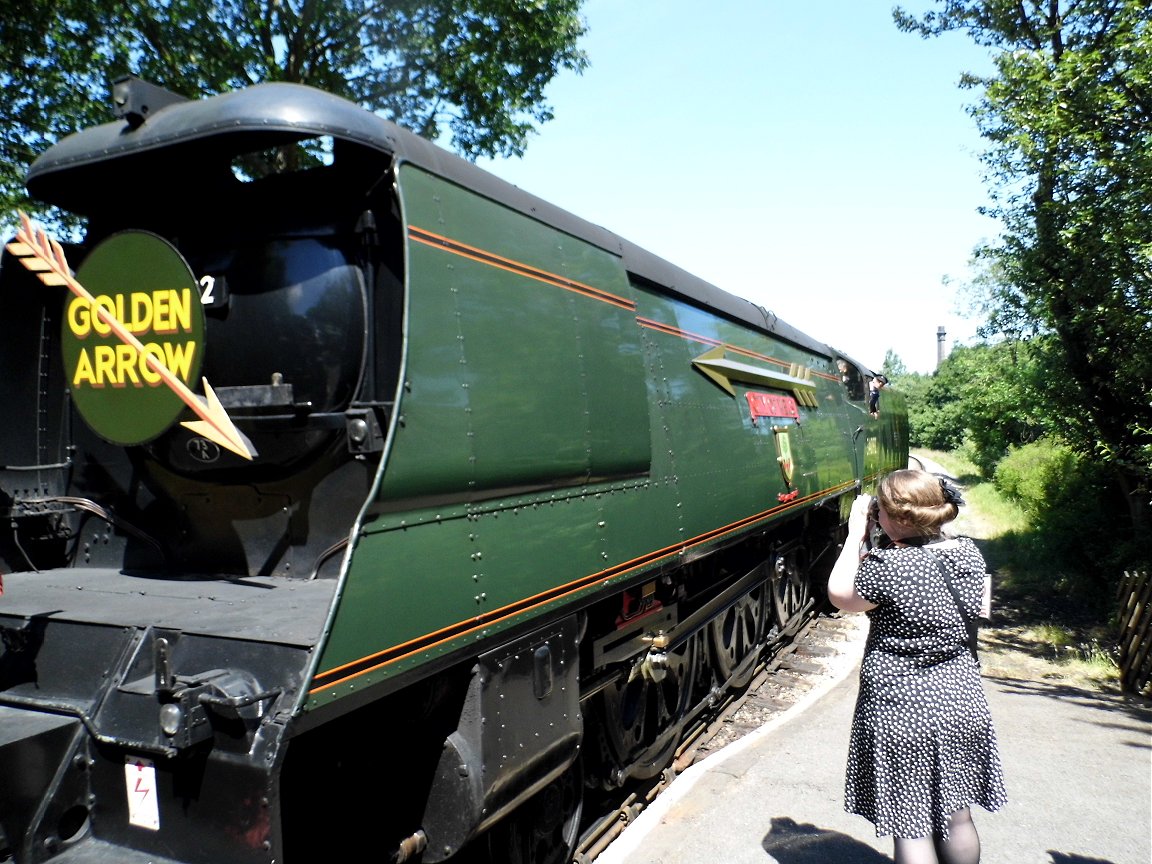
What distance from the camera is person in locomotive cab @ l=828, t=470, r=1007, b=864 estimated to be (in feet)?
A: 9.29

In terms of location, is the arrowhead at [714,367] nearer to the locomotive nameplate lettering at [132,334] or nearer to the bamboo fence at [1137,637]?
the locomotive nameplate lettering at [132,334]

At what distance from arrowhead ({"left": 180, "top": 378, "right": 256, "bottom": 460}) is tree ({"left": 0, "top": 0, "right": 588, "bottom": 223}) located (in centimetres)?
733

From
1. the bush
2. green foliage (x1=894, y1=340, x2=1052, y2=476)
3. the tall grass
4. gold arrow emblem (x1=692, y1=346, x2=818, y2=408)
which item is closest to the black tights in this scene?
gold arrow emblem (x1=692, y1=346, x2=818, y2=408)

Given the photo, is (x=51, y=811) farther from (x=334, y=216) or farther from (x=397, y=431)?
(x=334, y=216)

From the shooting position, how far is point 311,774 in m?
2.90

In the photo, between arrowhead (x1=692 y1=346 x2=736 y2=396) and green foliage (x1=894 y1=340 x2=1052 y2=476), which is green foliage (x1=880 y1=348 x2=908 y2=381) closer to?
green foliage (x1=894 y1=340 x2=1052 y2=476)

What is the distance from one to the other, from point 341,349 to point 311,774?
4.82 ft

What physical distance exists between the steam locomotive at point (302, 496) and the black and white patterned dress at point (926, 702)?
4.00 feet

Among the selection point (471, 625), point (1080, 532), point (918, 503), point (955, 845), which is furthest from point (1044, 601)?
point (471, 625)

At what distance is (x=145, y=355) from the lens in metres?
2.79

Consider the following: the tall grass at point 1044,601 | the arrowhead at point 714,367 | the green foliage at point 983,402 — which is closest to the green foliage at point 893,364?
the green foliage at point 983,402

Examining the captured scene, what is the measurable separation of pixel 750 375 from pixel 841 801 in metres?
3.03

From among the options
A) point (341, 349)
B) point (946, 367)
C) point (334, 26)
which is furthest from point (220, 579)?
point (946, 367)

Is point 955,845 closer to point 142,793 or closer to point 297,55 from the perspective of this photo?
point 142,793
